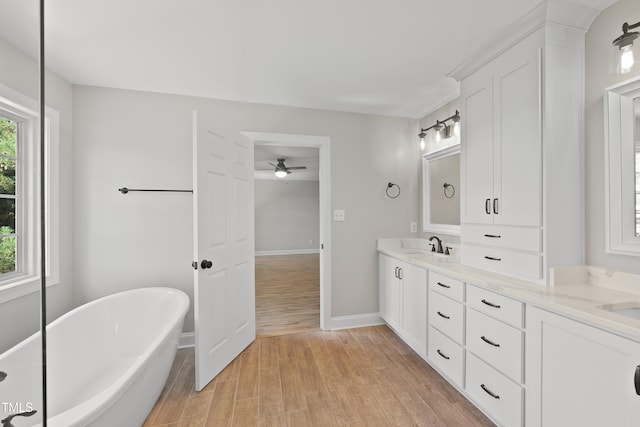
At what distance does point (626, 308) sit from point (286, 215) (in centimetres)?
756

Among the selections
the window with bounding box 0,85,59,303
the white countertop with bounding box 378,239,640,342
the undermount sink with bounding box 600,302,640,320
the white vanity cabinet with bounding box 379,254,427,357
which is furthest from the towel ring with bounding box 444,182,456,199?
the window with bounding box 0,85,59,303

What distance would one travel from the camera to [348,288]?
3.09 meters

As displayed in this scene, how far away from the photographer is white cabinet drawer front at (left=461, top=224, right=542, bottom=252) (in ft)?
5.48

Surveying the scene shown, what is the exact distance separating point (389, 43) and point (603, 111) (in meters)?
1.33

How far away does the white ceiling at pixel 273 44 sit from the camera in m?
1.57

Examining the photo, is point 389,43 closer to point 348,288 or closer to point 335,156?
point 335,156

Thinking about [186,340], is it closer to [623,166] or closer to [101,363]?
[101,363]

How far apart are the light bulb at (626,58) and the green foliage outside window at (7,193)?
93.2 inches

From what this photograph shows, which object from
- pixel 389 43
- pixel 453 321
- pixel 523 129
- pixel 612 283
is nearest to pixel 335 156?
pixel 389 43

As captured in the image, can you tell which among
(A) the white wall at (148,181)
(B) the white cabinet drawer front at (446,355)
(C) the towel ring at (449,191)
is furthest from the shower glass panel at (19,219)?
(C) the towel ring at (449,191)

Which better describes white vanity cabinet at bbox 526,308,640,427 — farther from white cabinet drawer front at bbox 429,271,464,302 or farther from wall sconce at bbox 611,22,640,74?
wall sconce at bbox 611,22,640,74

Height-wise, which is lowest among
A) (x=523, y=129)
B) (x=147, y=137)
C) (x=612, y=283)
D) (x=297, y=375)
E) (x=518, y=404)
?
(x=297, y=375)

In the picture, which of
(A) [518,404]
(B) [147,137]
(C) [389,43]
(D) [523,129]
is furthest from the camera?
(B) [147,137]

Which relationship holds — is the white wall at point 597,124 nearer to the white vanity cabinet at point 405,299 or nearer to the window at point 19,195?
the white vanity cabinet at point 405,299
